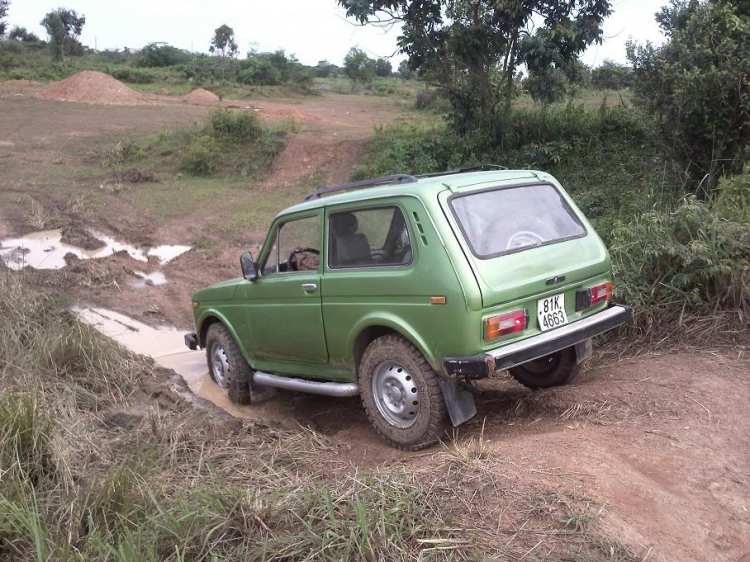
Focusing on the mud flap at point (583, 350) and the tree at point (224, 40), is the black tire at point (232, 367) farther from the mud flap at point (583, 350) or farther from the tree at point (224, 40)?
the tree at point (224, 40)

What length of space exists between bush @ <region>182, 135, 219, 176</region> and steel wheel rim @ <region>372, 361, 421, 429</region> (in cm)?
1363

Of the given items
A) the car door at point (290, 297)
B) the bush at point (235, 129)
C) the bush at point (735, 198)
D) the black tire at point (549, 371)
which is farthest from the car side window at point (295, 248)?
the bush at point (235, 129)

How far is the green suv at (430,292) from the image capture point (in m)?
4.17

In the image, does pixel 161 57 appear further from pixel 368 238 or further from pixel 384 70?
pixel 368 238

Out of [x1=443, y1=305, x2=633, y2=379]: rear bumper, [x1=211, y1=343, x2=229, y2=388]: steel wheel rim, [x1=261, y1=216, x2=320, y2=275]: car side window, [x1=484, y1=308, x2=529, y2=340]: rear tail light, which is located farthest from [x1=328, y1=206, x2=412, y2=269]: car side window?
[x1=211, y1=343, x2=229, y2=388]: steel wheel rim

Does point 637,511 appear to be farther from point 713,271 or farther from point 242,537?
point 713,271

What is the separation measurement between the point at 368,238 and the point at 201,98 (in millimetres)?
31251

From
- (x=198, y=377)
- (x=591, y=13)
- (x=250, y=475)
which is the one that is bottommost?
(x=198, y=377)

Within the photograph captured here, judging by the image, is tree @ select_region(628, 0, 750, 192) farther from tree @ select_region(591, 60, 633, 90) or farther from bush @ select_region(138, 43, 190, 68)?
bush @ select_region(138, 43, 190, 68)

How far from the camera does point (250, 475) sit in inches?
151

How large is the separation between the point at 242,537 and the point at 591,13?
1146cm

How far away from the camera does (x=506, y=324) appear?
13.8ft

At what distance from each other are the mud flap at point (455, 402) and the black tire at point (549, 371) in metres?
1.20

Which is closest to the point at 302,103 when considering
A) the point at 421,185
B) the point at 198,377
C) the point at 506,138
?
the point at 506,138
